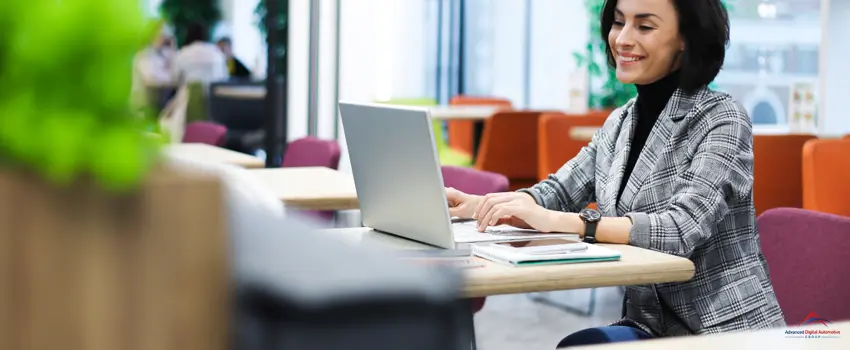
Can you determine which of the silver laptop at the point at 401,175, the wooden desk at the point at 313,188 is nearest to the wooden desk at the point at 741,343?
the silver laptop at the point at 401,175

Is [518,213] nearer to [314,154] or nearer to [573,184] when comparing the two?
[573,184]

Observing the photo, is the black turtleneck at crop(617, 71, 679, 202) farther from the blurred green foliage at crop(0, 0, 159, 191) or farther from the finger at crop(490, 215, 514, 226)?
the blurred green foliage at crop(0, 0, 159, 191)

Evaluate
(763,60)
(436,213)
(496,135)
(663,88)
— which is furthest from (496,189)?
(763,60)

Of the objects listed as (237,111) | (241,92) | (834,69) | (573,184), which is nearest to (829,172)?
(573,184)

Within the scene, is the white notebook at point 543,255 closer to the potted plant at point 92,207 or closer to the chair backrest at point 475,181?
the chair backrest at point 475,181

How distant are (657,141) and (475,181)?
64 cm

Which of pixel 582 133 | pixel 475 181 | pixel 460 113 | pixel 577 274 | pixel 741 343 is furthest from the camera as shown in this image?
pixel 460 113

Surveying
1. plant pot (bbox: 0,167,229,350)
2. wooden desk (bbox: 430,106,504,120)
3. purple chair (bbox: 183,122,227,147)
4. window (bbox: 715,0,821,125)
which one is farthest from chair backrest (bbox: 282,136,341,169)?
window (bbox: 715,0,821,125)

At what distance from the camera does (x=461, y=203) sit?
220cm

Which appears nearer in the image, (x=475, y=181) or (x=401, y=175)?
(x=401, y=175)

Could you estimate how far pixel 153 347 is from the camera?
0.45 meters

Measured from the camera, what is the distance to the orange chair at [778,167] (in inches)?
160

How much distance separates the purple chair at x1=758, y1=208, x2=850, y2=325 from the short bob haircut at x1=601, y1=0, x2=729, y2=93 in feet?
0.99

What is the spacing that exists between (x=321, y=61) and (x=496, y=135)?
4.11ft
